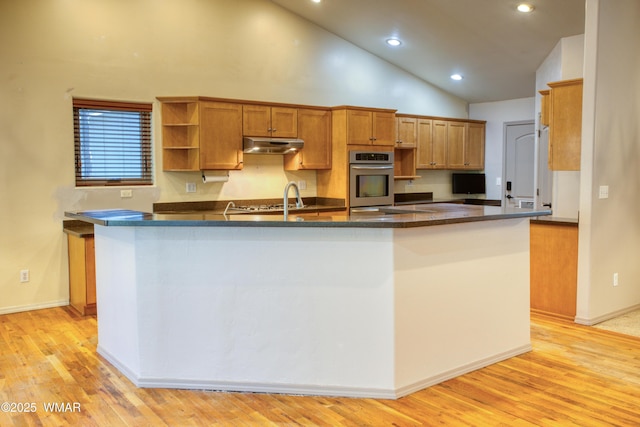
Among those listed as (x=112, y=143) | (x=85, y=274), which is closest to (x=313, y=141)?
(x=112, y=143)

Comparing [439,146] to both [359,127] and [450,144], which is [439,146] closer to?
[450,144]

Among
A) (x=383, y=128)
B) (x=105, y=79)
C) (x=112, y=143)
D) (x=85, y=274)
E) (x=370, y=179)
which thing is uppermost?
(x=105, y=79)

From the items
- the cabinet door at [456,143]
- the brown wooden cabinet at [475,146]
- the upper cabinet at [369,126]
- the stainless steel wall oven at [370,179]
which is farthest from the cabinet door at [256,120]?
the brown wooden cabinet at [475,146]

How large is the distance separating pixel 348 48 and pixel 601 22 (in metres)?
3.58

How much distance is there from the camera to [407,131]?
788cm

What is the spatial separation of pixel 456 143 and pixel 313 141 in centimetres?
280

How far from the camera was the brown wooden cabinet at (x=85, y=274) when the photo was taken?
505 centimetres

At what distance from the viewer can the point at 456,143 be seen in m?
8.52

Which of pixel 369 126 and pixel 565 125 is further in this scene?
pixel 369 126

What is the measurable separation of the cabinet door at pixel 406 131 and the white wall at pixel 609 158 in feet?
10.9

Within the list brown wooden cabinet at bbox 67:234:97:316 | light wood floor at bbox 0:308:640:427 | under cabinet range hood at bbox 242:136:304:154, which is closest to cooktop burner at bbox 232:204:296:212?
under cabinet range hood at bbox 242:136:304:154

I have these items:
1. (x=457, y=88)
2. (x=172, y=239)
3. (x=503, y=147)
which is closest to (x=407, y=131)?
(x=457, y=88)

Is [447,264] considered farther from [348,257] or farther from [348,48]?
[348,48]

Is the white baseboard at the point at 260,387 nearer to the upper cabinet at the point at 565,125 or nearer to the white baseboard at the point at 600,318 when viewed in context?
the white baseboard at the point at 600,318
